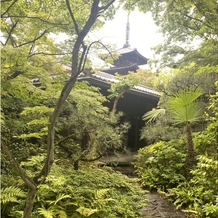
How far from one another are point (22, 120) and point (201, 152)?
450 cm

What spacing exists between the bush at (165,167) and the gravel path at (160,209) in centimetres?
67

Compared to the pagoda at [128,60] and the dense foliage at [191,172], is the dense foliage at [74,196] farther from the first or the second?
the pagoda at [128,60]

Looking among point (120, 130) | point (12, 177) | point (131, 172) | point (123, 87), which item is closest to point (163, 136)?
point (131, 172)

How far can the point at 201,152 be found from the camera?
5.25 metres

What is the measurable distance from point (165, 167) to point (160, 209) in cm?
179

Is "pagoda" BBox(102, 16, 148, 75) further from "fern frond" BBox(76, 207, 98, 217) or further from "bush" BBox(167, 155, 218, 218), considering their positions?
"fern frond" BBox(76, 207, 98, 217)

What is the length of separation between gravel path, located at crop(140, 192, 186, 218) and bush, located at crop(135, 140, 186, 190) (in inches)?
26.3

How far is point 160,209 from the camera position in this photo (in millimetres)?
4477

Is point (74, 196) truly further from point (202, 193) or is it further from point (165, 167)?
point (165, 167)

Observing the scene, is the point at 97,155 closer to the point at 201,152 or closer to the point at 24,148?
the point at 24,148

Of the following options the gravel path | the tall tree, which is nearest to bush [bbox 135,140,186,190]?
the gravel path

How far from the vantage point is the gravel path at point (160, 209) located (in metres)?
4.16

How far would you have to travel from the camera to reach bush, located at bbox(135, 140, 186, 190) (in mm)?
5652

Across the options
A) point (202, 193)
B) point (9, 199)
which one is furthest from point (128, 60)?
point (9, 199)
